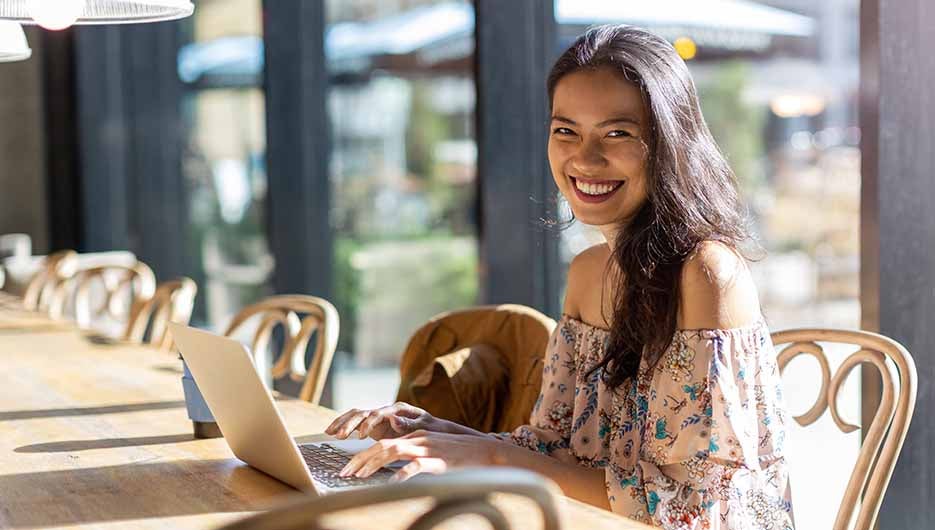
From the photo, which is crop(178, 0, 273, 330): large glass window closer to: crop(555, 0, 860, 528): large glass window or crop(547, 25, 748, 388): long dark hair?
crop(555, 0, 860, 528): large glass window

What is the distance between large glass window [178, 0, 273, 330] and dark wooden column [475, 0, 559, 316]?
96.6 inches

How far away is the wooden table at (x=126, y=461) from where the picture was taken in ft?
5.03

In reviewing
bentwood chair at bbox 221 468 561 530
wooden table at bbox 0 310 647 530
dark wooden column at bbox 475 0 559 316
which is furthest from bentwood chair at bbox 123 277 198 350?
bentwood chair at bbox 221 468 561 530

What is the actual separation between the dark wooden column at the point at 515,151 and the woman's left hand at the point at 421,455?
4.83 ft

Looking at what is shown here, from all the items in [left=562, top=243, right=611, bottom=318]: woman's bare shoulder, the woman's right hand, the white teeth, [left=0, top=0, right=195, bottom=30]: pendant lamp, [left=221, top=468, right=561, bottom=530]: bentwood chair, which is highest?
[left=0, top=0, right=195, bottom=30]: pendant lamp

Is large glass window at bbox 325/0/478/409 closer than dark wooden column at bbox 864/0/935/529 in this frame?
No

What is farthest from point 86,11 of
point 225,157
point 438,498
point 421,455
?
point 225,157

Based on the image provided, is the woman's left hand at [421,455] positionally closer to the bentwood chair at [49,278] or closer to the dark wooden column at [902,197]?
the dark wooden column at [902,197]

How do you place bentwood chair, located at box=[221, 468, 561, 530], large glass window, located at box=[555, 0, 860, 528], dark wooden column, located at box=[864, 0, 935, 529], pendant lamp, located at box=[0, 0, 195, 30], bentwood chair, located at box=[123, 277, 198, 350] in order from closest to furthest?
bentwood chair, located at box=[221, 468, 561, 530], pendant lamp, located at box=[0, 0, 195, 30], dark wooden column, located at box=[864, 0, 935, 529], bentwood chair, located at box=[123, 277, 198, 350], large glass window, located at box=[555, 0, 860, 528]

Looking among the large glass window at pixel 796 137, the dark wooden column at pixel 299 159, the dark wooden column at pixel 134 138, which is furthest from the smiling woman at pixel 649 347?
the dark wooden column at pixel 134 138

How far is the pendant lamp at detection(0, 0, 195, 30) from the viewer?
1.99 meters

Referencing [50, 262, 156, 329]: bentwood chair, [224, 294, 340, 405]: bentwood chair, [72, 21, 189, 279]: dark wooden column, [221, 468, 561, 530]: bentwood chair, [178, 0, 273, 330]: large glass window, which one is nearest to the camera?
[221, 468, 561, 530]: bentwood chair

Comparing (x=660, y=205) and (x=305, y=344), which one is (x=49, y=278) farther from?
(x=660, y=205)

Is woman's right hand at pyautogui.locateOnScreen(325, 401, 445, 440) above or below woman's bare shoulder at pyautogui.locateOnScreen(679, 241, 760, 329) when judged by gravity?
below
